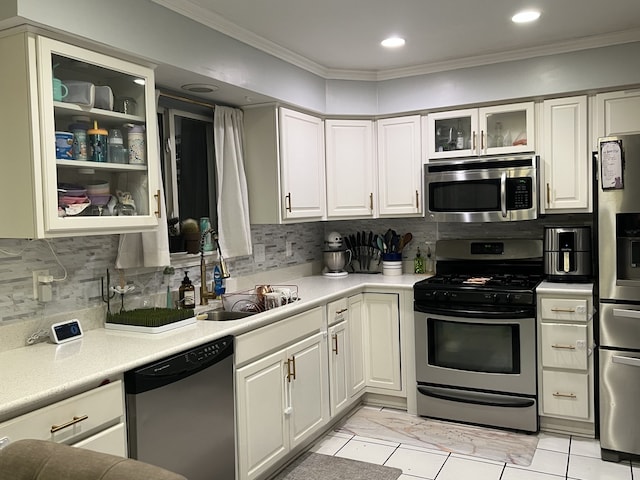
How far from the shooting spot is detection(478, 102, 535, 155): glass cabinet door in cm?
368

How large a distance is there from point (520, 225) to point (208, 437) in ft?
8.95

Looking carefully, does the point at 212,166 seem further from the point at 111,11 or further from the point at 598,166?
the point at 598,166

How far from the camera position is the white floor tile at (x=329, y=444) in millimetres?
3256

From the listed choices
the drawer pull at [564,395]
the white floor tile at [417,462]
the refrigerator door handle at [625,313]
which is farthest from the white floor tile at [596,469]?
the refrigerator door handle at [625,313]

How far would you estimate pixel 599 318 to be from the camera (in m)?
3.05

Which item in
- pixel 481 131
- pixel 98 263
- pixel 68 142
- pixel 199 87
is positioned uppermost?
pixel 199 87

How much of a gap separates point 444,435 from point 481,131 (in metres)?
2.00

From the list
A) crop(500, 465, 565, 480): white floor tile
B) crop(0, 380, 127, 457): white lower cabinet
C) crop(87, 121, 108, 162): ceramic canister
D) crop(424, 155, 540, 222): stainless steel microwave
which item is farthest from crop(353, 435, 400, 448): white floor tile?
crop(87, 121, 108, 162): ceramic canister

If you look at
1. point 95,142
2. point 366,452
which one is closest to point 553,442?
point 366,452

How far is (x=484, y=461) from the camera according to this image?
10.1 ft

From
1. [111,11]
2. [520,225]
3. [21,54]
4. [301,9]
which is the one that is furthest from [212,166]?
[520,225]

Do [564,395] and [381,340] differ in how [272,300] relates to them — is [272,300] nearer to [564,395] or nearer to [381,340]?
[381,340]

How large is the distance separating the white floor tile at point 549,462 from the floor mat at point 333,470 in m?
0.74

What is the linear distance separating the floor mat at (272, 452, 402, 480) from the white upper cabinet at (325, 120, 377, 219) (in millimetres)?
1697
